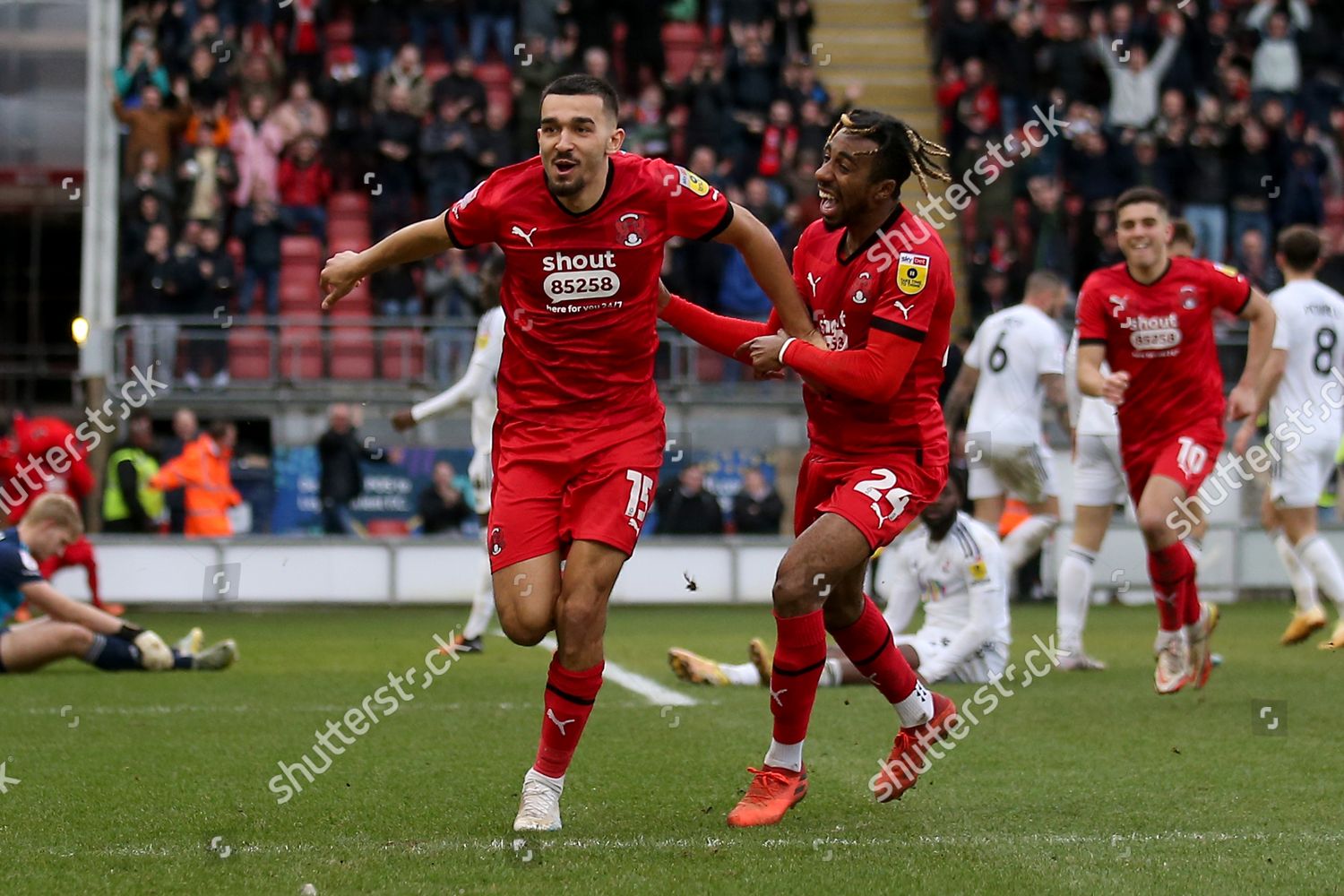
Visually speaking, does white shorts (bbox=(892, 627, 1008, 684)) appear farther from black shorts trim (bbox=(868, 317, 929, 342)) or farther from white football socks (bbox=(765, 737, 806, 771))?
black shorts trim (bbox=(868, 317, 929, 342))

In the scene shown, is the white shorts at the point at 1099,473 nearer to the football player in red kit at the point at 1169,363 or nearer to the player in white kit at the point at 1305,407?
the player in white kit at the point at 1305,407

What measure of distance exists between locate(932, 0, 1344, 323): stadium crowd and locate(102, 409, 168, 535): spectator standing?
8.22m

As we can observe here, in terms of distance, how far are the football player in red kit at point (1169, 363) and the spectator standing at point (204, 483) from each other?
9609 millimetres

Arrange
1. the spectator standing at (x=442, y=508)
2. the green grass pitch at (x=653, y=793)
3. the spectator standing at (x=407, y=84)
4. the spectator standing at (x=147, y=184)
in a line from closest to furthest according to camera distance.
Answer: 1. the green grass pitch at (x=653, y=793)
2. the spectator standing at (x=442, y=508)
3. the spectator standing at (x=147, y=184)
4. the spectator standing at (x=407, y=84)

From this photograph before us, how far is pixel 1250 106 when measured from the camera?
22109 mm

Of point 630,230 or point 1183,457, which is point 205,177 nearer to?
point 1183,457

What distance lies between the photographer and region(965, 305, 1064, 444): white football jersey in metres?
12.1

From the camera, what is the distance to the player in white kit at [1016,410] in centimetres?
1196

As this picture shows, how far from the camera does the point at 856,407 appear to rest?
596cm

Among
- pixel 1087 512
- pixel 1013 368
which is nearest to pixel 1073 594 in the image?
pixel 1087 512

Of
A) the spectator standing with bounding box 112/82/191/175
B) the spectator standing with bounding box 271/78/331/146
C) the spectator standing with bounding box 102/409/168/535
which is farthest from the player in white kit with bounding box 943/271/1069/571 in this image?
the spectator standing with bounding box 112/82/191/175

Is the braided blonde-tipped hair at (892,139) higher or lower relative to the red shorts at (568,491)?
higher

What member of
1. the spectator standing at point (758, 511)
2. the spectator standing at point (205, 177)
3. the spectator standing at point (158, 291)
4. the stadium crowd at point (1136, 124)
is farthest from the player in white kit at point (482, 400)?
the stadium crowd at point (1136, 124)

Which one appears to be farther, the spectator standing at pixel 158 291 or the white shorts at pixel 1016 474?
the spectator standing at pixel 158 291
